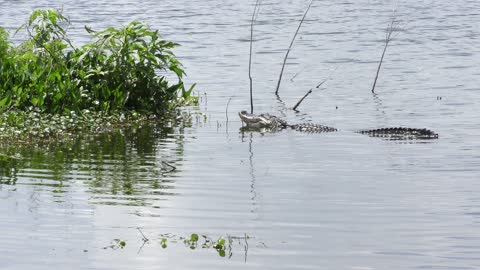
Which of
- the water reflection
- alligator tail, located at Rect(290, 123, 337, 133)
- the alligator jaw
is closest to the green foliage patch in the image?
the water reflection

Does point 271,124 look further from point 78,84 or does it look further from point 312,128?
point 78,84

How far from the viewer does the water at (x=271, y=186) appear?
802 cm

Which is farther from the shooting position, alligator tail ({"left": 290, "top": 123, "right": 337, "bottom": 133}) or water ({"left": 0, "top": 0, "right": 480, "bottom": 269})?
alligator tail ({"left": 290, "top": 123, "right": 337, "bottom": 133})

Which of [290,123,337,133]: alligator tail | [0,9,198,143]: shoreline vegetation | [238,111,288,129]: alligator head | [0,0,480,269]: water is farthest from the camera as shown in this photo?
[238,111,288,129]: alligator head

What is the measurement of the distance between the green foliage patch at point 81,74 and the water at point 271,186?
0.78 m

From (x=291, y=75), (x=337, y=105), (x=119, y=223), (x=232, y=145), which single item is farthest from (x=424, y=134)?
(x=291, y=75)

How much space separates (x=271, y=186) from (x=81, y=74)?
16.0 feet

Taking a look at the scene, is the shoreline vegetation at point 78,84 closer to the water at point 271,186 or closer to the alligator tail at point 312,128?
the water at point 271,186

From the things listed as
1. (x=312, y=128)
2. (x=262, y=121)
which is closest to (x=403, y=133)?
(x=312, y=128)

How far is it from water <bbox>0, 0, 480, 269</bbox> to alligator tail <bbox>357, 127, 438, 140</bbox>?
0.79 ft

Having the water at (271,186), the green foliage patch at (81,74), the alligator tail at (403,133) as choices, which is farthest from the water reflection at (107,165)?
the alligator tail at (403,133)

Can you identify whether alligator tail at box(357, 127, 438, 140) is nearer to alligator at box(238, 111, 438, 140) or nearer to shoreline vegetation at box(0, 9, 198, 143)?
alligator at box(238, 111, 438, 140)

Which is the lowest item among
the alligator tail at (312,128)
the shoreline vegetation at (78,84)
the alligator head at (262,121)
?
the alligator tail at (312,128)

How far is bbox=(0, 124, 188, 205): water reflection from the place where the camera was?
34.3 ft
